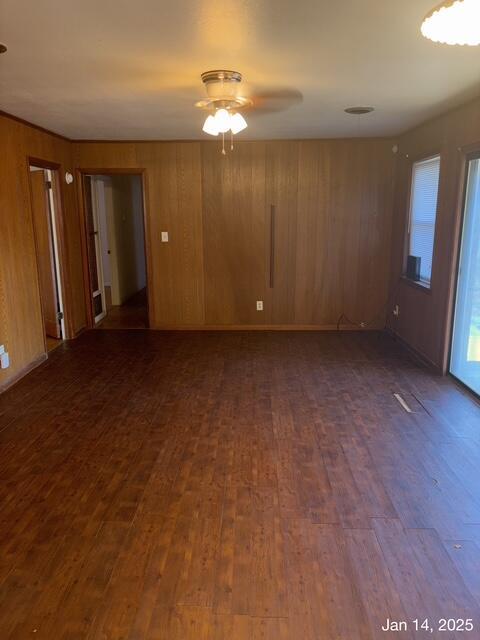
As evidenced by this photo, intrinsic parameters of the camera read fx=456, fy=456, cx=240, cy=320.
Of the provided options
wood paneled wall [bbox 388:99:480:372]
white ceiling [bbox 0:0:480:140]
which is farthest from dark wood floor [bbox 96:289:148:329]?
wood paneled wall [bbox 388:99:480:372]

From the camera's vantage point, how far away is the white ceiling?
206 cm

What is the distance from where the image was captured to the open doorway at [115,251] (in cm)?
638

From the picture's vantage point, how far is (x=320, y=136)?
17.8 ft

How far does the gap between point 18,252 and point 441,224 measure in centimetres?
400

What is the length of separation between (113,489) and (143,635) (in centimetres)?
99

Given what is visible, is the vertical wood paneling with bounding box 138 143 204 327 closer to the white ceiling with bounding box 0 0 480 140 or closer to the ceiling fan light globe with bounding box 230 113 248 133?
the white ceiling with bounding box 0 0 480 140

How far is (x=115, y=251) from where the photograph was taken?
744 centimetres

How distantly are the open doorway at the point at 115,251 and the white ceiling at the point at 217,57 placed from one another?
2248mm

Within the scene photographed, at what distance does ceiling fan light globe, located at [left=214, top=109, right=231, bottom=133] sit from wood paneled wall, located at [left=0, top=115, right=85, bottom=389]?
203cm

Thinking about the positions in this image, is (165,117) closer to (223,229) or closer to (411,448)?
(223,229)

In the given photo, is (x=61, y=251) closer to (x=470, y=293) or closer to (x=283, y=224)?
(x=283, y=224)

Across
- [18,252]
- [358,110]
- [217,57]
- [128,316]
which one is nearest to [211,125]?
[217,57]

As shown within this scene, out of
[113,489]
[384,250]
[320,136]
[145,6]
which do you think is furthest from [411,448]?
[320,136]

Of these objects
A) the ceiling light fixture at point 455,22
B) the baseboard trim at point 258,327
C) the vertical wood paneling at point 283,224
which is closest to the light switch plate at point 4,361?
the baseboard trim at point 258,327
